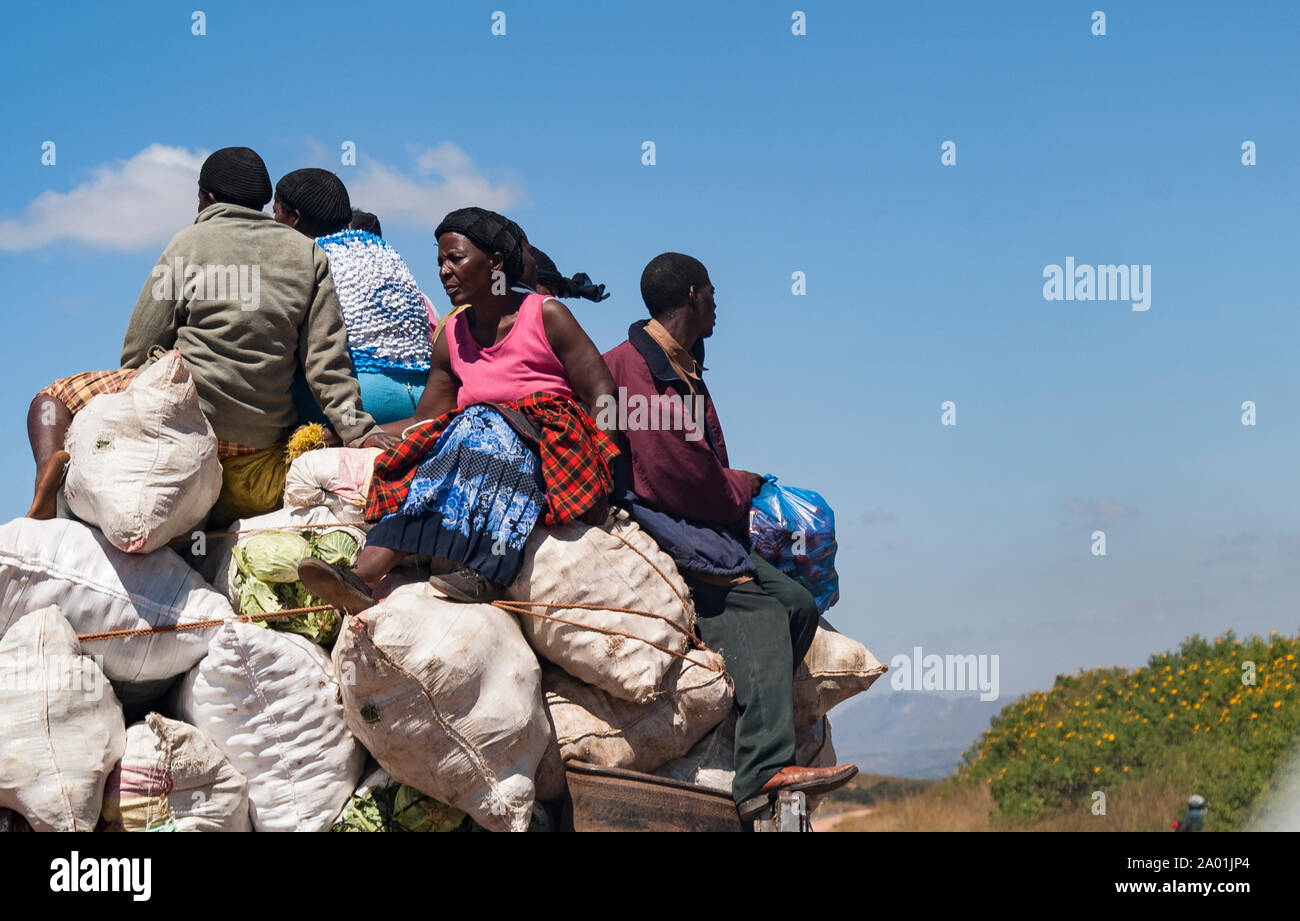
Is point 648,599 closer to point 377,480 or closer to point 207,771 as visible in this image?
point 377,480

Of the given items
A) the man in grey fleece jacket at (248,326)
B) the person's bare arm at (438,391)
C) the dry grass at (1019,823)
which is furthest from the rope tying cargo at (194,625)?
the dry grass at (1019,823)

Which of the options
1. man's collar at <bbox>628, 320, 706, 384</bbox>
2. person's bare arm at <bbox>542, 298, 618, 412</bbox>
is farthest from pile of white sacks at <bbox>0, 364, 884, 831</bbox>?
man's collar at <bbox>628, 320, 706, 384</bbox>

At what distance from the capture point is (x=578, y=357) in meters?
4.90

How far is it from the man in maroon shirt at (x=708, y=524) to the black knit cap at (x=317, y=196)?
144cm

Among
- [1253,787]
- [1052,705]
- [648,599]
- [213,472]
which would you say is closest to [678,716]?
[648,599]

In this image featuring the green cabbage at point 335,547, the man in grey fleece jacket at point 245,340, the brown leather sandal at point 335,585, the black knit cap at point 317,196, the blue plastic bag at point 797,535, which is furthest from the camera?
the black knit cap at point 317,196

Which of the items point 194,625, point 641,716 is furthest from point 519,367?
point 194,625

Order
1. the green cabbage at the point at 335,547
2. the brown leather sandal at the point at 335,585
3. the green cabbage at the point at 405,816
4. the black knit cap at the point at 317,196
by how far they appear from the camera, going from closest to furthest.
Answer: the brown leather sandal at the point at 335,585
the green cabbage at the point at 405,816
the green cabbage at the point at 335,547
the black knit cap at the point at 317,196

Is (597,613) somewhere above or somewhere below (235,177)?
below

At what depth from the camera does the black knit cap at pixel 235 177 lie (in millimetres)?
5227

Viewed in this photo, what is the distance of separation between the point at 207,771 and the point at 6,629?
78 cm

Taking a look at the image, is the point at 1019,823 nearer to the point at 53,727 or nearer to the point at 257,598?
the point at 257,598

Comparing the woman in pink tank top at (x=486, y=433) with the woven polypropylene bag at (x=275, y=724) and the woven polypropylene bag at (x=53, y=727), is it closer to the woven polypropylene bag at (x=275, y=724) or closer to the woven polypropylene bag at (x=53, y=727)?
the woven polypropylene bag at (x=275, y=724)

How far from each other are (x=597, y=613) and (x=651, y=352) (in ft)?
3.70
